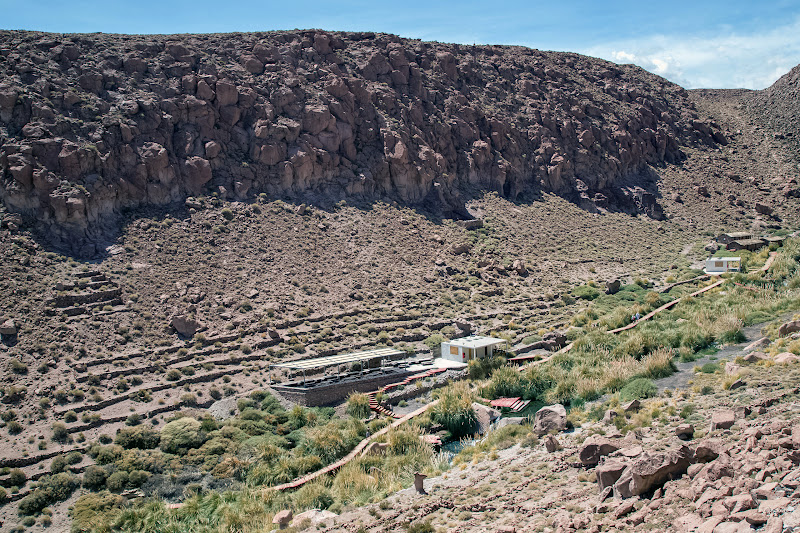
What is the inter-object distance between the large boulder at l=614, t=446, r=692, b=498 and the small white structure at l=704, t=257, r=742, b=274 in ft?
144

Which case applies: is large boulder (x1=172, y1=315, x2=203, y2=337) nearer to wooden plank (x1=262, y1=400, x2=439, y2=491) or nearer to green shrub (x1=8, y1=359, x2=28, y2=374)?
green shrub (x1=8, y1=359, x2=28, y2=374)

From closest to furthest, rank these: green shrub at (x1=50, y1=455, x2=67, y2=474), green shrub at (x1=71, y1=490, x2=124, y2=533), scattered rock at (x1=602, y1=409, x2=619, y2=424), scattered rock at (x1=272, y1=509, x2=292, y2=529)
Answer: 1. scattered rock at (x1=272, y1=509, x2=292, y2=529)
2. scattered rock at (x1=602, y1=409, x2=619, y2=424)
3. green shrub at (x1=71, y1=490, x2=124, y2=533)
4. green shrub at (x1=50, y1=455, x2=67, y2=474)

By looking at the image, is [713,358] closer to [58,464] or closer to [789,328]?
[789,328]

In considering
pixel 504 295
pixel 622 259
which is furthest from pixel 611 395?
pixel 622 259

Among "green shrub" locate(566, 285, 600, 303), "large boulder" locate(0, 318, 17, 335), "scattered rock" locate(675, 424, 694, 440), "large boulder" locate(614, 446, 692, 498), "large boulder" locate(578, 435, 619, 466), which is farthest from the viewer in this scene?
"green shrub" locate(566, 285, 600, 303)

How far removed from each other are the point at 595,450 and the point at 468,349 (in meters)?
21.8

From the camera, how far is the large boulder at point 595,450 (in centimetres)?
1672

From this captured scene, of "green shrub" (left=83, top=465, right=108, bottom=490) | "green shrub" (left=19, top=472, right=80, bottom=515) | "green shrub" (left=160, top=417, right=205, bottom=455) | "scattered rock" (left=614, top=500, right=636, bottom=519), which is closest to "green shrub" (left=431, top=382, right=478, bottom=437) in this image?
"green shrub" (left=160, top=417, right=205, bottom=455)

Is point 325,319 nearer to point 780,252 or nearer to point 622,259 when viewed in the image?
point 622,259

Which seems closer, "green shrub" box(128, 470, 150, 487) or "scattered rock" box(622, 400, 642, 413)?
"scattered rock" box(622, 400, 642, 413)

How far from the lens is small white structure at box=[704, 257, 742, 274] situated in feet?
172

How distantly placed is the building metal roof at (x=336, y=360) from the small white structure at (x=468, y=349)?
2871 mm

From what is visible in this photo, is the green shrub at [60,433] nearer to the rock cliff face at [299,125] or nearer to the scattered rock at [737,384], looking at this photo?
the rock cliff face at [299,125]

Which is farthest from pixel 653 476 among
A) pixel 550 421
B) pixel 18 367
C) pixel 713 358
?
pixel 18 367
